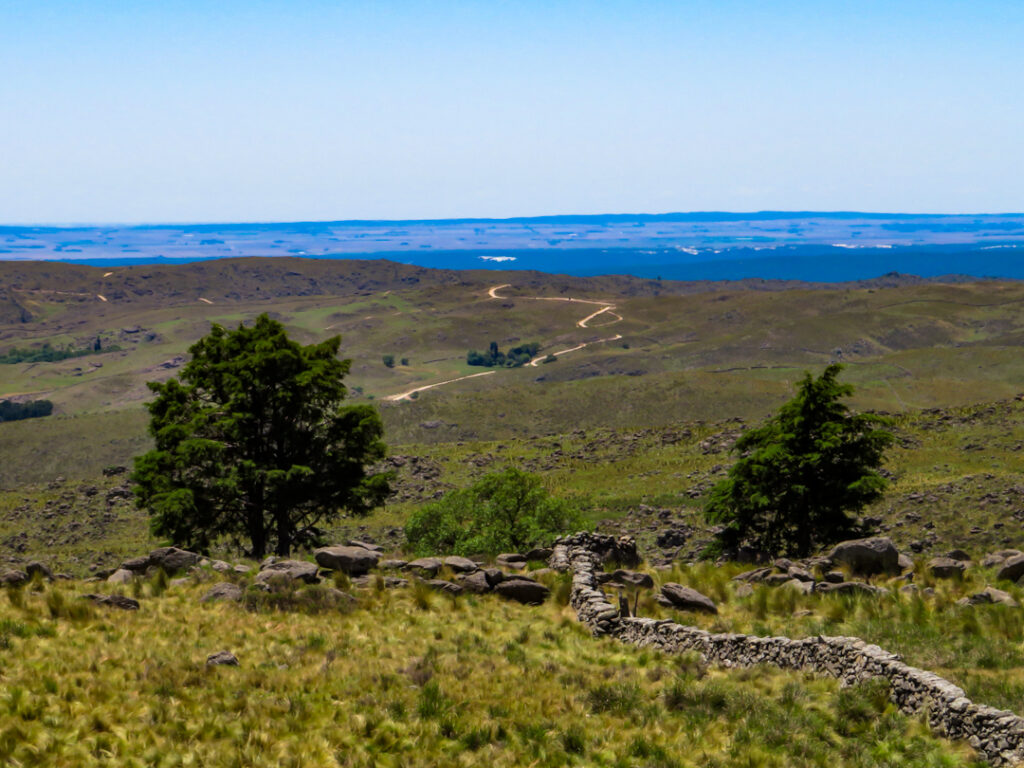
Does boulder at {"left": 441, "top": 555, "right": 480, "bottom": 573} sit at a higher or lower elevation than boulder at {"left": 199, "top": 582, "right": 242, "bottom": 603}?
lower

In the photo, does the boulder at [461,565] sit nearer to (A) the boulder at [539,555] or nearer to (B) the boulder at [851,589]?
(A) the boulder at [539,555]

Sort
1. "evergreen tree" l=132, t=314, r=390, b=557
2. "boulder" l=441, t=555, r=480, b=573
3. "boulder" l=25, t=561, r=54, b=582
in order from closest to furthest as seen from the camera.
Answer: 1. "boulder" l=25, t=561, r=54, b=582
2. "boulder" l=441, t=555, r=480, b=573
3. "evergreen tree" l=132, t=314, r=390, b=557

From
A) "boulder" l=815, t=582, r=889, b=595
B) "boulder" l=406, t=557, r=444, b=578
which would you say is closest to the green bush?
"boulder" l=406, t=557, r=444, b=578

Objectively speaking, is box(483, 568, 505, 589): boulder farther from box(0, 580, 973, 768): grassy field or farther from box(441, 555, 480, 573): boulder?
box(0, 580, 973, 768): grassy field

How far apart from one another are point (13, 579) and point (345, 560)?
309 inches

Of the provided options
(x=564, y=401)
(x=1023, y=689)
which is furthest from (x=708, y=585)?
(x=564, y=401)

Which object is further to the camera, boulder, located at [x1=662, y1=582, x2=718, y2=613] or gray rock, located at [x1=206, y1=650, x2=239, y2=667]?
boulder, located at [x1=662, y1=582, x2=718, y2=613]

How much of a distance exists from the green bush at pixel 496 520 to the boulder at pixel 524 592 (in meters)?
9.10

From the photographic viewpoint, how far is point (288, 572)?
2236cm

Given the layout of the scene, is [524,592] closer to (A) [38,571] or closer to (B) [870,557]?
(B) [870,557]

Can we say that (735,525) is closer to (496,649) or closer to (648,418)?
(496,649)

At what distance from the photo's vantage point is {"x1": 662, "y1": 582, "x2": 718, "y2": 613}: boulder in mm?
20875

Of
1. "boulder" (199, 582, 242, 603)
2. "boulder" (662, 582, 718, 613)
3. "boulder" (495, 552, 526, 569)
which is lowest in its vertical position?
"boulder" (495, 552, 526, 569)

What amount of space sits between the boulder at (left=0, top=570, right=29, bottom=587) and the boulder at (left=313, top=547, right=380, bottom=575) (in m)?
7.09
